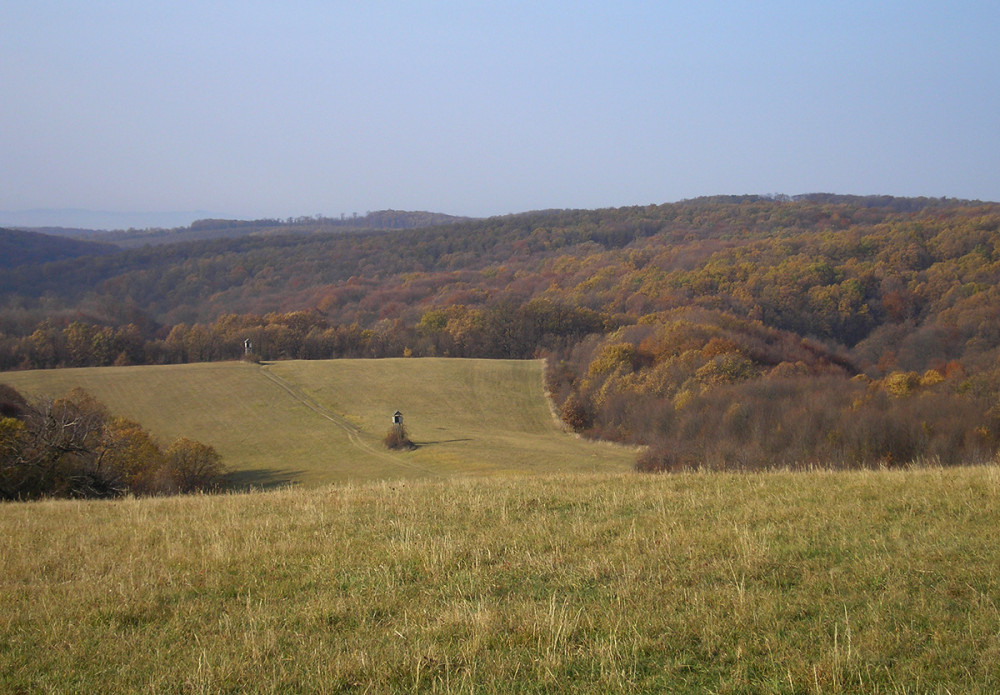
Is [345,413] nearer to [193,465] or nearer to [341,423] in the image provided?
[341,423]

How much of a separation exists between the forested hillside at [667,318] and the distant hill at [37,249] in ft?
27.0

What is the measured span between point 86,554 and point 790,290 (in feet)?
273

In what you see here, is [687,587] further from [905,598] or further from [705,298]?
[705,298]

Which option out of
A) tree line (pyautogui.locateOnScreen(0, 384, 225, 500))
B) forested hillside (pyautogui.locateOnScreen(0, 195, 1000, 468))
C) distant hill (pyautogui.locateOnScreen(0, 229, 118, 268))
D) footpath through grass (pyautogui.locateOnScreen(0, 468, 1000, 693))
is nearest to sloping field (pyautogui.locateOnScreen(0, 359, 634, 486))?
forested hillside (pyautogui.locateOnScreen(0, 195, 1000, 468))

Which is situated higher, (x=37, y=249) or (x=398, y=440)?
(x=37, y=249)

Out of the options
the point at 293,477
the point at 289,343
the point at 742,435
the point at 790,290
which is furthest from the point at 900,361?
the point at 289,343

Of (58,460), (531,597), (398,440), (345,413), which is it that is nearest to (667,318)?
(345,413)

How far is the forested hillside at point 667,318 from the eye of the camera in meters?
42.5

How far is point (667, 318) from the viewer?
72.2 meters

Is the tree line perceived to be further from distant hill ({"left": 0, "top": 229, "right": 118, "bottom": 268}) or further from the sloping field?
distant hill ({"left": 0, "top": 229, "right": 118, "bottom": 268})

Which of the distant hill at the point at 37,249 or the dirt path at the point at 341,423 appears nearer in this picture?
the dirt path at the point at 341,423

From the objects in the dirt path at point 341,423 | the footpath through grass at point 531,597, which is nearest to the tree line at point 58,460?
the footpath through grass at point 531,597

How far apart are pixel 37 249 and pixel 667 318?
418 ft

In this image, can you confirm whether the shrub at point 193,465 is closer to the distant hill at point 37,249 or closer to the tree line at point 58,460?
the tree line at point 58,460
